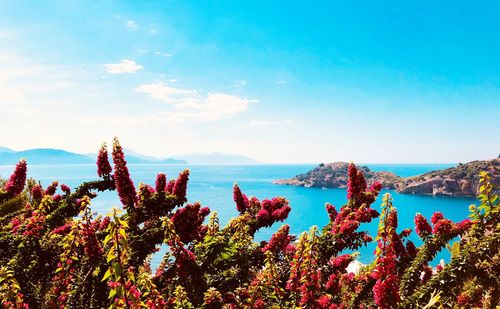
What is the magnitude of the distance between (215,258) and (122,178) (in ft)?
8.41

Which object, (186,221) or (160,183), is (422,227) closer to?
(186,221)

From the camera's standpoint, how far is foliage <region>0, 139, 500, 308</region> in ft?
14.4

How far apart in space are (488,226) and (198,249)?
5.16m

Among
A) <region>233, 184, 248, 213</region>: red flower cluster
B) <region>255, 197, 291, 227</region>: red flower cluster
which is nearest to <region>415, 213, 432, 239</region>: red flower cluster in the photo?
<region>255, 197, 291, 227</region>: red flower cluster

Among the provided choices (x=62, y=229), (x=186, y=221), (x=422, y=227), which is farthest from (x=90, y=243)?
(x=422, y=227)

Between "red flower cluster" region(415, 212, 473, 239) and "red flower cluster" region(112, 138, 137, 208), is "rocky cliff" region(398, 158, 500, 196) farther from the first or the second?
"red flower cluster" region(112, 138, 137, 208)

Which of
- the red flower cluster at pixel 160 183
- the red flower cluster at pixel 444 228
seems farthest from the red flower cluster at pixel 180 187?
the red flower cluster at pixel 444 228

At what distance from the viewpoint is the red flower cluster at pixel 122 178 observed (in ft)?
22.8

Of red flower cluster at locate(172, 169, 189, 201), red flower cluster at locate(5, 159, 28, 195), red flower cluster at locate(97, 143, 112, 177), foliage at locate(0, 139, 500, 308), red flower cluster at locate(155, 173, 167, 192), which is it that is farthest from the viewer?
red flower cluster at locate(5, 159, 28, 195)

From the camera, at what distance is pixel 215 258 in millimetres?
6336

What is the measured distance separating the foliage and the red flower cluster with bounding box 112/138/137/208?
0.07 ft

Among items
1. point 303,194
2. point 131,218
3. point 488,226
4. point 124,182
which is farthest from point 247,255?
point 303,194

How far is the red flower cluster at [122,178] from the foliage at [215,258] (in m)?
0.02

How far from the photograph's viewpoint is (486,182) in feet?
18.1
